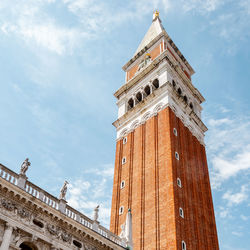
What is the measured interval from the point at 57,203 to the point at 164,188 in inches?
566

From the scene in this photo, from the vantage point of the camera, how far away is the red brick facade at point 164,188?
31.7 m

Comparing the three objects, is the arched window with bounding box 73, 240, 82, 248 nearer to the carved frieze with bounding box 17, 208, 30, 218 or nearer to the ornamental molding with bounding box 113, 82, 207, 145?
the carved frieze with bounding box 17, 208, 30, 218

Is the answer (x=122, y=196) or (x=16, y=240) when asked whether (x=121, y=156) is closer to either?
(x=122, y=196)

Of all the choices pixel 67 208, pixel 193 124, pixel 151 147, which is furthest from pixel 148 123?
pixel 67 208

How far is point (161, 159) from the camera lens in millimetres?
36875

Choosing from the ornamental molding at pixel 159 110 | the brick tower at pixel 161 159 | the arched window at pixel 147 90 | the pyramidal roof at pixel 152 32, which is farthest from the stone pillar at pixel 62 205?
the pyramidal roof at pixel 152 32

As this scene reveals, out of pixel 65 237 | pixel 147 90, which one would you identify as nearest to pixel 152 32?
pixel 147 90

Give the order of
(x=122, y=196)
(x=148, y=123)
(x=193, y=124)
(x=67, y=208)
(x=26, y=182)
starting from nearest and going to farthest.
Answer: (x=26, y=182)
(x=67, y=208)
(x=122, y=196)
(x=148, y=123)
(x=193, y=124)

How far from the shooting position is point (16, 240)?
18.7 m

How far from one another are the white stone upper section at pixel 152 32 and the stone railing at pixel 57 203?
36.0 meters

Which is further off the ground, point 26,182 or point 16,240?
point 26,182

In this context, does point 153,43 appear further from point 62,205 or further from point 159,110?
point 62,205

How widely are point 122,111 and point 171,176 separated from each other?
15.1 meters

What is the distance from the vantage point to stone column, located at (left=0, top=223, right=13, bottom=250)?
17756mm
